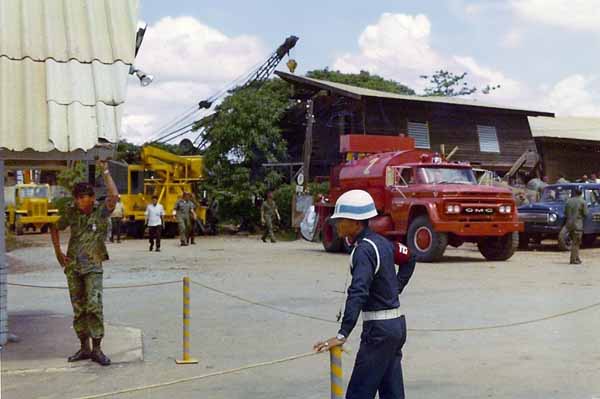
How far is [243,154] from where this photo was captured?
1394 inches

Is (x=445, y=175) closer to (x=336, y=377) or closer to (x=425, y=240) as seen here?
(x=425, y=240)

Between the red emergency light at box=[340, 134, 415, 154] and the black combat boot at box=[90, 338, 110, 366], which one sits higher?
the red emergency light at box=[340, 134, 415, 154]

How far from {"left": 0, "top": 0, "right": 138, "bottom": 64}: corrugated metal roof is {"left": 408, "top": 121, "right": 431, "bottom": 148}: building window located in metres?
27.9

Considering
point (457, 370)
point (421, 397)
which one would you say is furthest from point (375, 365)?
point (457, 370)

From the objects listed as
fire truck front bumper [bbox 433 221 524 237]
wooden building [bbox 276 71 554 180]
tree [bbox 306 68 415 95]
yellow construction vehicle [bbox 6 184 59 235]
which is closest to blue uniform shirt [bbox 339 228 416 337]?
fire truck front bumper [bbox 433 221 524 237]

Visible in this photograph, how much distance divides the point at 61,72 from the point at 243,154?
27.2 m

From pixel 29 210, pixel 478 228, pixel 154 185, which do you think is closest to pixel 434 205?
pixel 478 228

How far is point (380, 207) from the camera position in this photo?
22.0 m

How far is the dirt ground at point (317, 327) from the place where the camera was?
7.96 metres

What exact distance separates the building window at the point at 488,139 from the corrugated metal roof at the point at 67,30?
99.8 feet

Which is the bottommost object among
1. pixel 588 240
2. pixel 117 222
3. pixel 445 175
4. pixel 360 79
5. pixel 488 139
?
pixel 588 240

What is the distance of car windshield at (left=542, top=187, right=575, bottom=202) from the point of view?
2475cm

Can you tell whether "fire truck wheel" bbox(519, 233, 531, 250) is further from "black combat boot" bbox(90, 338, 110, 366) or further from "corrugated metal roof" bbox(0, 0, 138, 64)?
"corrugated metal roof" bbox(0, 0, 138, 64)

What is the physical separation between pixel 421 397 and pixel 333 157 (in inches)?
1152
